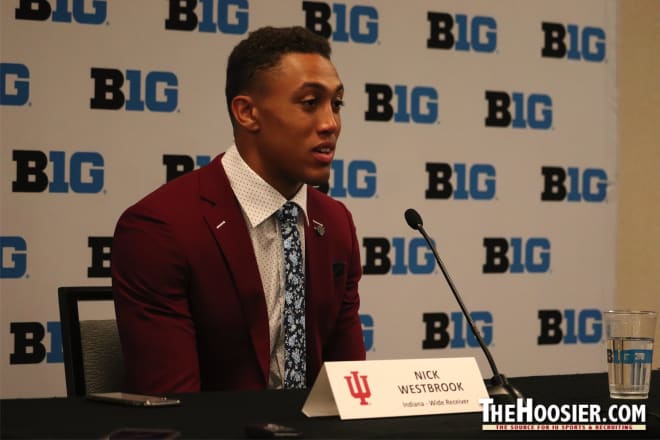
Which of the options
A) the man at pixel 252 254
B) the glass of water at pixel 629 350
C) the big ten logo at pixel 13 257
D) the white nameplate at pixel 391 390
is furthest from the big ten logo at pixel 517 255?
the white nameplate at pixel 391 390

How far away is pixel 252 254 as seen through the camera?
1907 millimetres

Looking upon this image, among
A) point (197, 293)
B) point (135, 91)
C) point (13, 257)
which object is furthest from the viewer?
point (135, 91)

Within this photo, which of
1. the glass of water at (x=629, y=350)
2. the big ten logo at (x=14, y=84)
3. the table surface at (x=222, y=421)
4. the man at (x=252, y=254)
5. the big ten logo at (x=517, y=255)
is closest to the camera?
the table surface at (x=222, y=421)

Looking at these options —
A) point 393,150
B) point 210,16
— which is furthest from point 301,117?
point 393,150

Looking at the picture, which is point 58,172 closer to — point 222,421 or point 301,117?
point 301,117

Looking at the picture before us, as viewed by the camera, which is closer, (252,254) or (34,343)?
(252,254)

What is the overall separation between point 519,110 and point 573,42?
0.38m

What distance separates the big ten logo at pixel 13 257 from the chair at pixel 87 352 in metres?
1.10

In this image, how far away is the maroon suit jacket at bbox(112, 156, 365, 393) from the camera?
1771 millimetres

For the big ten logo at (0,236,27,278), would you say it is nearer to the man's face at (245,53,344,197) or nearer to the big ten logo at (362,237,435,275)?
the big ten logo at (362,237,435,275)

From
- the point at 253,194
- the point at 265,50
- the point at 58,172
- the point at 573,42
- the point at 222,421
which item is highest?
the point at 573,42

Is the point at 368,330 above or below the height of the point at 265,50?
below

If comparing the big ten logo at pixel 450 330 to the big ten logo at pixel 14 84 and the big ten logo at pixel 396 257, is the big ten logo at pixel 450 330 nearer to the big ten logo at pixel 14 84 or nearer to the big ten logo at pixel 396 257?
the big ten logo at pixel 396 257

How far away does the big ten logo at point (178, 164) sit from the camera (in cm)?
316
